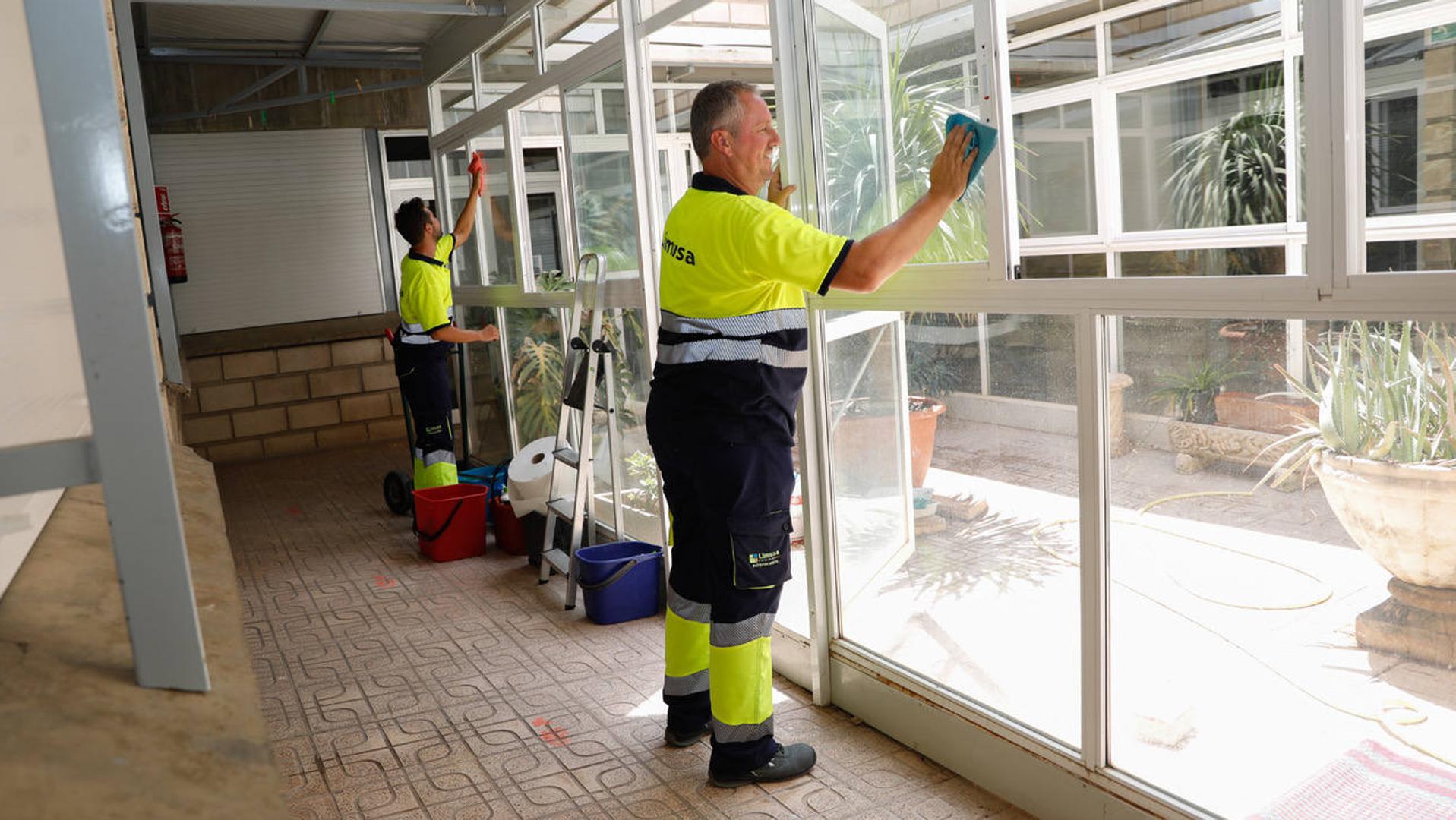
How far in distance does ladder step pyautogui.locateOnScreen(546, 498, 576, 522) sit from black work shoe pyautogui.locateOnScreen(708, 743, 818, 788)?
6.49 feet

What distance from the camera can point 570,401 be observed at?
4621mm

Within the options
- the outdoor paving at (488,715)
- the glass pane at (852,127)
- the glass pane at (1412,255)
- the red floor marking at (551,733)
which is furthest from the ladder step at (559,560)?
the glass pane at (1412,255)

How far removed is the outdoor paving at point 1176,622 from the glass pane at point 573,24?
241cm

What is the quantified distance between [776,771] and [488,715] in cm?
110

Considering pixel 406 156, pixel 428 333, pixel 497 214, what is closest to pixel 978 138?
pixel 428 333

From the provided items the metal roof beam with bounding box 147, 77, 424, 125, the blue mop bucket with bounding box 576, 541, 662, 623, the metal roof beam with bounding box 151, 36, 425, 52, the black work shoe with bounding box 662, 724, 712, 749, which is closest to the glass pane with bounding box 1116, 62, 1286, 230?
the black work shoe with bounding box 662, 724, 712, 749

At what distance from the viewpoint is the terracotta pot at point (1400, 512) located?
1.90m

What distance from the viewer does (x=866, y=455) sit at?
133 inches

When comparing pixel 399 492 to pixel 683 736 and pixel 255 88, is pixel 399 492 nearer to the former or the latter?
pixel 683 736

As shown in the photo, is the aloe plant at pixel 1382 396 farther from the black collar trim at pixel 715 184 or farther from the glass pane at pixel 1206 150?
the black collar trim at pixel 715 184

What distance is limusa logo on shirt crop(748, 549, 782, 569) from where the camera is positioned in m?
2.87

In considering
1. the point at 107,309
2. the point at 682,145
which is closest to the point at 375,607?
the point at 682,145

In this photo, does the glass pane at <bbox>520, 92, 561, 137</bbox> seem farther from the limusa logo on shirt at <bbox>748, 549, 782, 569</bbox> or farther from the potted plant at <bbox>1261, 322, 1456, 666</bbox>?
the potted plant at <bbox>1261, 322, 1456, 666</bbox>

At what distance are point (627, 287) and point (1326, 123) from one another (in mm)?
3013
